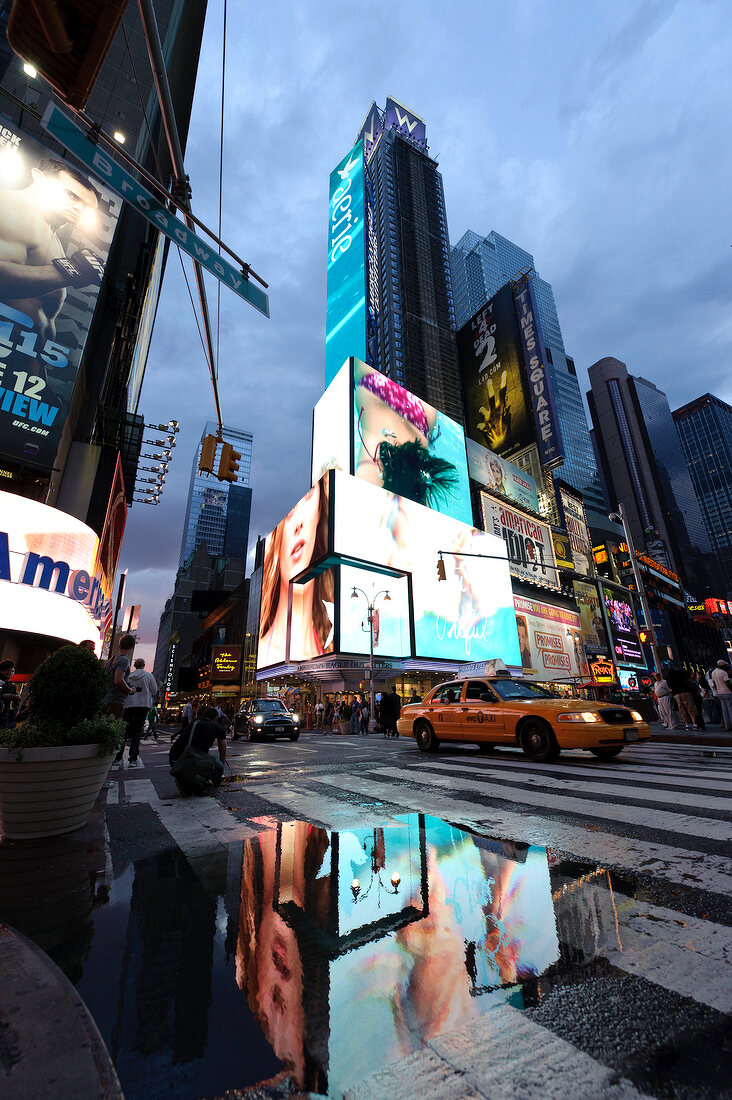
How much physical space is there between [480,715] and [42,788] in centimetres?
695

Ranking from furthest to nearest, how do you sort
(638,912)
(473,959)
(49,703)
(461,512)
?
(461,512)
(49,703)
(638,912)
(473,959)

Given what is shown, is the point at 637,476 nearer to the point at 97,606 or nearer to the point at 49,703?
the point at 97,606

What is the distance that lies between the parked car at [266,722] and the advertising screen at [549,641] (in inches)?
1561

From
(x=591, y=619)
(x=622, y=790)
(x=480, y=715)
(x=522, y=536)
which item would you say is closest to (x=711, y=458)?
(x=591, y=619)

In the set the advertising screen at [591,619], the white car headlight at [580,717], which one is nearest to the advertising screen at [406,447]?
the advertising screen at [591,619]

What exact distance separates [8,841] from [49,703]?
1086 millimetres

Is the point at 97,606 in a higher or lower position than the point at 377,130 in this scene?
lower

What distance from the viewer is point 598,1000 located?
1.65 meters

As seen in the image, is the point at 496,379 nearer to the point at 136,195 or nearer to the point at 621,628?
the point at 621,628

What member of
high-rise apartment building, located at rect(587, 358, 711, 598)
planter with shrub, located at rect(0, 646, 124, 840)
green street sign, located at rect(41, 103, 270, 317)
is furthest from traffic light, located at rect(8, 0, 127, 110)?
high-rise apartment building, located at rect(587, 358, 711, 598)

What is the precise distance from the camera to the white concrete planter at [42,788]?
3.82 metres

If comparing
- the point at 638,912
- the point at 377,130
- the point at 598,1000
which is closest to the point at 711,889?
the point at 638,912

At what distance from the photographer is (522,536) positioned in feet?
210

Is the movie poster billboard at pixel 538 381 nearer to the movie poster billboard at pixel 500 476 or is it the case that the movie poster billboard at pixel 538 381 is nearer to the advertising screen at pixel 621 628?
the movie poster billboard at pixel 500 476
